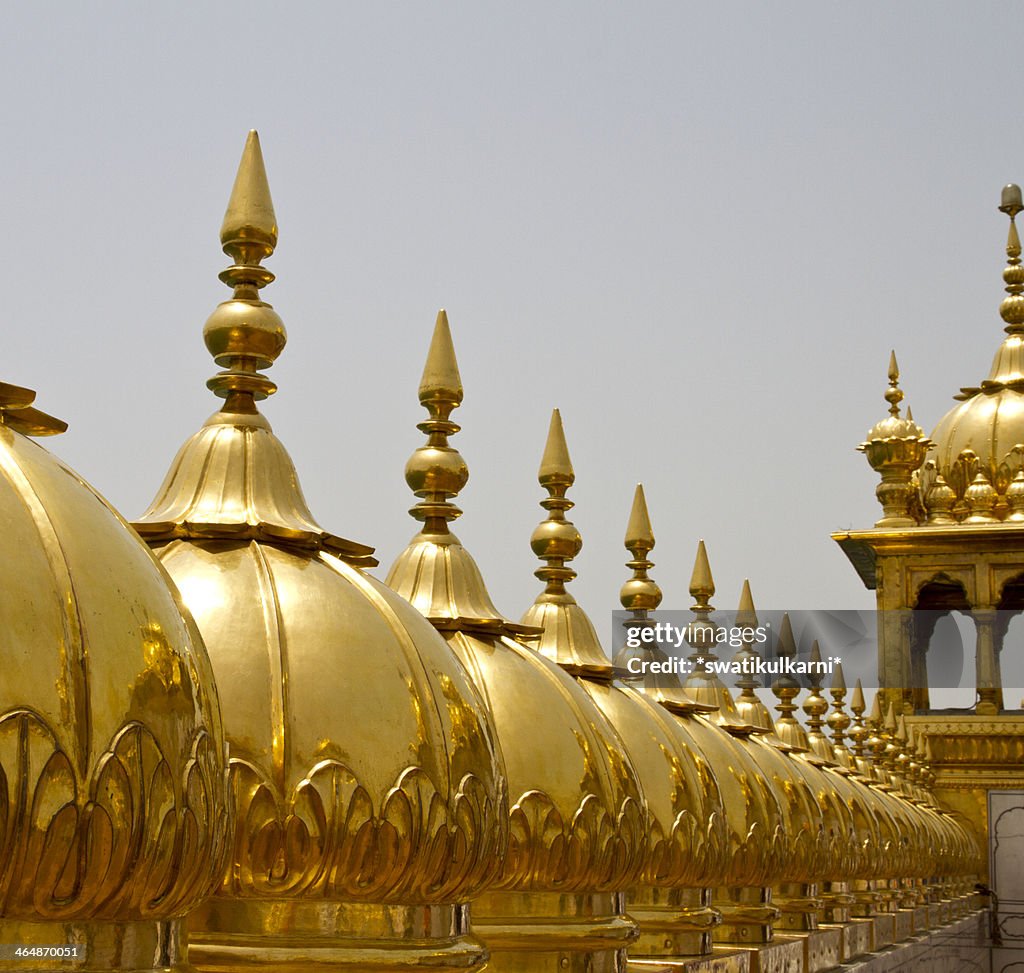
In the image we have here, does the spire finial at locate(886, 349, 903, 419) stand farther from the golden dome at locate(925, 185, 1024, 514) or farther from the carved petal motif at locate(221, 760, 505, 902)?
the carved petal motif at locate(221, 760, 505, 902)

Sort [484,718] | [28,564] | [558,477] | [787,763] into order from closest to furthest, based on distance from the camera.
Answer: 1. [28,564]
2. [484,718]
3. [558,477]
4. [787,763]

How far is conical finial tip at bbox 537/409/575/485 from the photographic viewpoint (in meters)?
6.00

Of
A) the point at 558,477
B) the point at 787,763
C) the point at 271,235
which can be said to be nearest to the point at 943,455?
the point at 787,763

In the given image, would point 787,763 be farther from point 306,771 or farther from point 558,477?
point 306,771

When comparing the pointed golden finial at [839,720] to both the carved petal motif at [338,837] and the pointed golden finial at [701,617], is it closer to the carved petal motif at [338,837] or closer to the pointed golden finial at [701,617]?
the pointed golden finial at [701,617]

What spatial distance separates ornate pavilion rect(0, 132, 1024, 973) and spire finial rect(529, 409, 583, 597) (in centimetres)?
1

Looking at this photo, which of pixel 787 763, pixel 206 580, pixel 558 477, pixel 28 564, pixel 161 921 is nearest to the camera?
pixel 28 564

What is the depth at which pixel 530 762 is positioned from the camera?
4.35 m

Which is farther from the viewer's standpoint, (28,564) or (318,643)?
(318,643)

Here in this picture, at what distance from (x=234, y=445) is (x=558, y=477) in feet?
8.50

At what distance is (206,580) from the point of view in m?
3.23

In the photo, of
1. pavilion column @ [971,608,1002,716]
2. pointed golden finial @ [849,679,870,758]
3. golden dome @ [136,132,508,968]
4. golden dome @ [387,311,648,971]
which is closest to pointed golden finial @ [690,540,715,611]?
golden dome @ [387,311,648,971]

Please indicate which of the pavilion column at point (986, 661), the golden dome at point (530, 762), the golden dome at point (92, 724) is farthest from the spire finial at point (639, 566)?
the pavilion column at point (986, 661)

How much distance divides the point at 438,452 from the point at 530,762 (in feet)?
2.56
